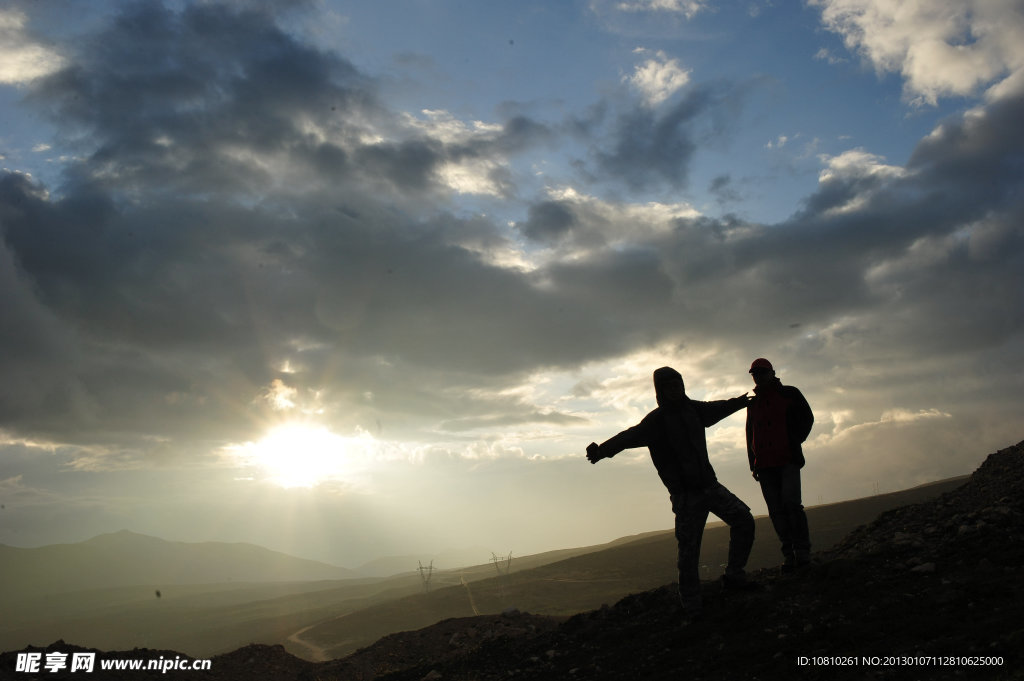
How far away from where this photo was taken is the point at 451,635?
18.0 meters

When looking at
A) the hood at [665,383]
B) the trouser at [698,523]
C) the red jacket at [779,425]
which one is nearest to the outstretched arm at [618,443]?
the hood at [665,383]

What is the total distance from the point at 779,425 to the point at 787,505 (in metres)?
1.15

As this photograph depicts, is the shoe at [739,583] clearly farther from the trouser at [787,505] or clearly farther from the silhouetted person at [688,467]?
the trouser at [787,505]

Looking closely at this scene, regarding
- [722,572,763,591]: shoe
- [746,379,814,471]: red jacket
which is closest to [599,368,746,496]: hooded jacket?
[746,379,814,471]: red jacket

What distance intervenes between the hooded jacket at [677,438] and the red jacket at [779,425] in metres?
0.38

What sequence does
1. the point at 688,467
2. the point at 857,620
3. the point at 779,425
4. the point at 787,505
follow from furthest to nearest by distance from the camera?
the point at 779,425 < the point at 787,505 < the point at 688,467 < the point at 857,620

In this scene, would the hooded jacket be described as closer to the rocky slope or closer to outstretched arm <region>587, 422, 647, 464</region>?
outstretched arm <region>587, 422, 647, 464</region>

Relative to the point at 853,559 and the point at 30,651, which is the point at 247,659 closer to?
the point at 30,651

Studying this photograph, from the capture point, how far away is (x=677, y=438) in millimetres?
8805

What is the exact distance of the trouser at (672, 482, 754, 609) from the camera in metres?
8.66

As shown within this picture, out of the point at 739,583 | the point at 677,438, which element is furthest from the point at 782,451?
the point at 739,583

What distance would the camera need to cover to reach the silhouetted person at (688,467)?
8703 millimetres

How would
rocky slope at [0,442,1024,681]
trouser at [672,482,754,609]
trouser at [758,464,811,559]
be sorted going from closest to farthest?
rocky slope at [0,442,1024,681] → trouser at [672,482,754,609] → trouser at [758,464,811,559]

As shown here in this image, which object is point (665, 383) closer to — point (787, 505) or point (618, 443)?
point (618, 443)
